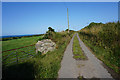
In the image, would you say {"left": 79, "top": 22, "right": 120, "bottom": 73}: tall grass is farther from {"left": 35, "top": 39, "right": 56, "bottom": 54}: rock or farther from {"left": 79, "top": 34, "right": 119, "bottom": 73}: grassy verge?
{"left": 35, "top": 39, "right": 56, "bottom": 54}: rock

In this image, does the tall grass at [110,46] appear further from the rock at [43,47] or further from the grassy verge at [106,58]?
the rock at [43,47]

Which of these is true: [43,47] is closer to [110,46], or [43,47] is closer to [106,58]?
[106,58]

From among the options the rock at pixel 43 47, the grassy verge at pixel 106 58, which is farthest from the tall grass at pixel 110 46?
the rock at pixel 43 47

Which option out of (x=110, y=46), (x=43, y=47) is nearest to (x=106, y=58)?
(x=110, y=46)

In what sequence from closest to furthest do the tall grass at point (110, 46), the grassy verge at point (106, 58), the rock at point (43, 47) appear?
1. the grassy verge at point (106, 58)
2. the tall grass at point (110, 46)
3. the rock at point (43, 47)

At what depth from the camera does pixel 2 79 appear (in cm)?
242

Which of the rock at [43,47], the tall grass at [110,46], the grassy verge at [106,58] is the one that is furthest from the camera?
the rock at [43,47]

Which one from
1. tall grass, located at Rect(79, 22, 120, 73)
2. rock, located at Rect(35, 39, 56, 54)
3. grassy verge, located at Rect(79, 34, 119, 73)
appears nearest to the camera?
grassy verge, located at Rect(79, 34, 119, 73)

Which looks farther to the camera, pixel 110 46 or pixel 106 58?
pixel 110 46

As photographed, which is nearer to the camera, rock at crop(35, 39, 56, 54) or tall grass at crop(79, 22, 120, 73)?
tall grass at crop(79, 22, 120, 73)

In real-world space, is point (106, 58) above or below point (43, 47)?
below

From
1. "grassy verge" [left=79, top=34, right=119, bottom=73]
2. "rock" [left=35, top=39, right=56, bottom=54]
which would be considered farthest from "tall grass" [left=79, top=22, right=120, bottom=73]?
"rock" [left=35, top=39, right=56, bottom=54]

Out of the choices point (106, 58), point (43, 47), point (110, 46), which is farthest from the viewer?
point (43, 47)

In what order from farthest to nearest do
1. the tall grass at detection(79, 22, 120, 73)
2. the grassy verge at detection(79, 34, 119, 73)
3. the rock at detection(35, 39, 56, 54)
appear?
the rock at detection(35, 39, 56, 54) → the tall grass at detection(79, 22, 120, 73) → the grassy verge at detection(79, 34, 119, 73)
